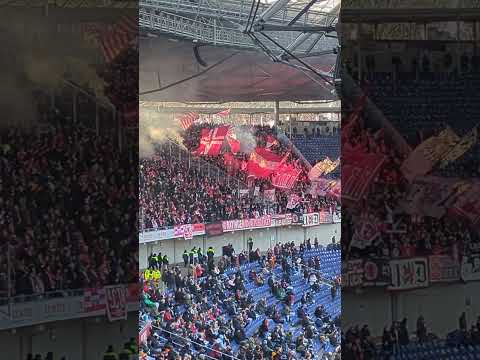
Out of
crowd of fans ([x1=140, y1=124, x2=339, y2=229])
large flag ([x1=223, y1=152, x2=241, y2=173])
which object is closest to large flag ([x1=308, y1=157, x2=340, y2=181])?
crowd of fans ([x1=140, y1=124, x2=339, y2=229])

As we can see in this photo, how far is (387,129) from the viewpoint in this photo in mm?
5188

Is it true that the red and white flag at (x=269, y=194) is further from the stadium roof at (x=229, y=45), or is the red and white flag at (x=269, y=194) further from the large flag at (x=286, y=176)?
the stadium roof at (x=229, y=45)

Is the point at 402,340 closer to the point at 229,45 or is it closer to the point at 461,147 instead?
the point at 461,147

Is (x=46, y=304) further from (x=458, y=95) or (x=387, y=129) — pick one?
(x=458, y=95)

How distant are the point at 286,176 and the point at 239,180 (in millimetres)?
839

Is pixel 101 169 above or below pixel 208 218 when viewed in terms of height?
above

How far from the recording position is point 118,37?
4816 mm

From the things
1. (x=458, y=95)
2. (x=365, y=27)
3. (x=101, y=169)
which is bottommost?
(x=101, y=169)

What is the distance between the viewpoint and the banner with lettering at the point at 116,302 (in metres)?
4.79

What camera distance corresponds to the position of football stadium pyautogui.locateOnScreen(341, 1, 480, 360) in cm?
517

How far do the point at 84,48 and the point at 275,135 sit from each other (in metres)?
5.91

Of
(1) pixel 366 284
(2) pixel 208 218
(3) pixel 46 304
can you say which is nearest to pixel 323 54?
(2) pixel 208 218

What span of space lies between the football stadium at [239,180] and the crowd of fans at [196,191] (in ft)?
0.05

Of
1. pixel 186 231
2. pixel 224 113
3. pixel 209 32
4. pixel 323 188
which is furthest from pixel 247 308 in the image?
pixel 209 32
